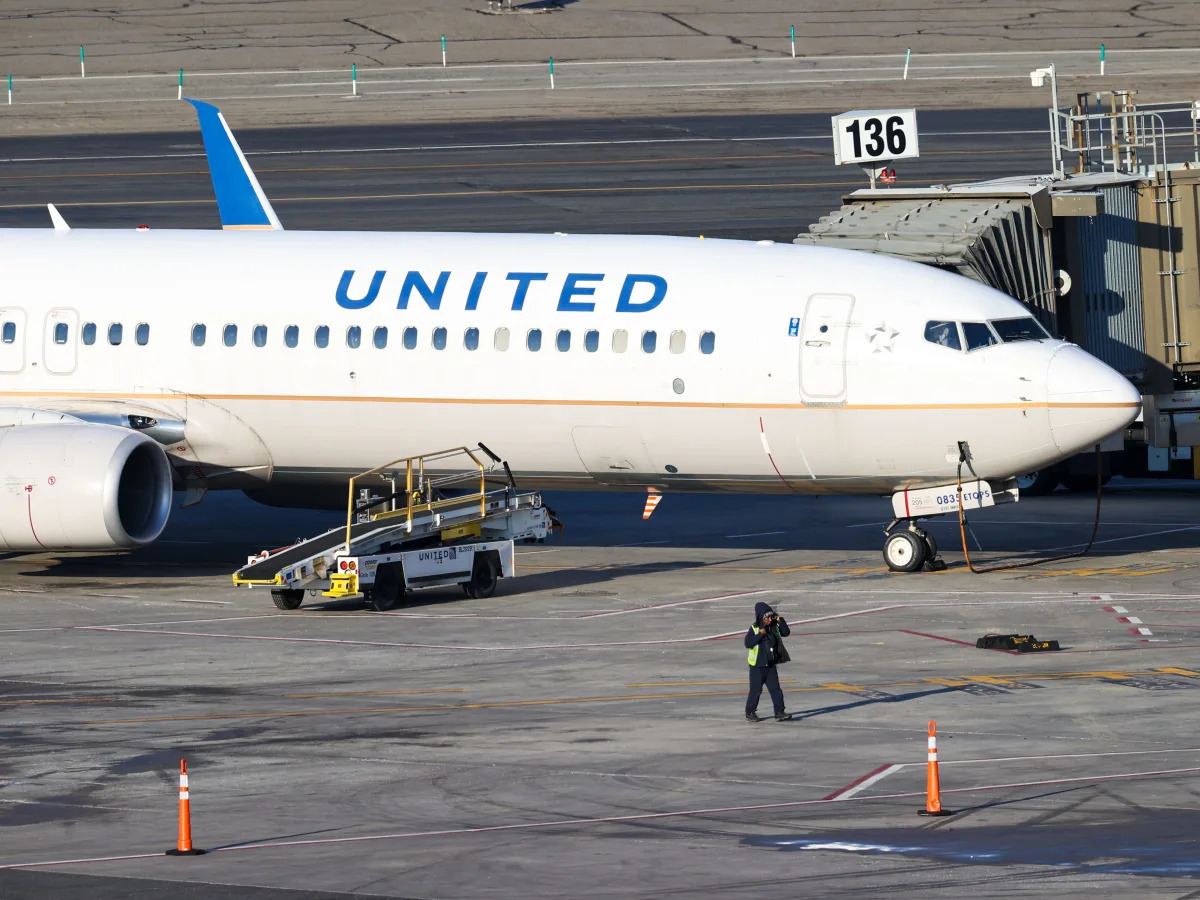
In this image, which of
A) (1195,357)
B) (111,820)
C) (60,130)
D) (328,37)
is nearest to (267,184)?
(60,130)

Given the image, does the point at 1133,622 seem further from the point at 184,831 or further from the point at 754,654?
the point at 184,831

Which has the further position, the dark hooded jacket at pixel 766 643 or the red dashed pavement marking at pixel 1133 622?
the red dashed pavement marking at pixel 1133 622

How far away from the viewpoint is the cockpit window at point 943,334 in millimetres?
31547

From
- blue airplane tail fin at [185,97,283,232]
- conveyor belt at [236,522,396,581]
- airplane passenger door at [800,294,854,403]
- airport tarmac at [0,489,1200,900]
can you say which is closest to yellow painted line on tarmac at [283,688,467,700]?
airport tarmac at [0,489,1200,900]

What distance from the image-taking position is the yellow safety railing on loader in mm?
32375

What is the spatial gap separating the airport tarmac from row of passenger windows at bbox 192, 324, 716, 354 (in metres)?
3.92

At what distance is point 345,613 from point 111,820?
12.6 meters

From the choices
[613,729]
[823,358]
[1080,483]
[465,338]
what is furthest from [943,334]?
[1080,483]

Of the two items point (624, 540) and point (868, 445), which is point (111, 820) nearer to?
point (868, 445)

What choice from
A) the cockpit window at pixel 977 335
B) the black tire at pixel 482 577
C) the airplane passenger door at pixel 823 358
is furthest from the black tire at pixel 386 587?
the cockpit window at pixel 977 335

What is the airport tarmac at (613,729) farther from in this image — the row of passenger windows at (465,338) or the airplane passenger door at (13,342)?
the row of passenger windows at (465,338)

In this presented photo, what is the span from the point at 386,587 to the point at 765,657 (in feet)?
33.3

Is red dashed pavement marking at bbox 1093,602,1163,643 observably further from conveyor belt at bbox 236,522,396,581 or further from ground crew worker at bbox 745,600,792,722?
conveyor belt at bbox 236,522,396,581

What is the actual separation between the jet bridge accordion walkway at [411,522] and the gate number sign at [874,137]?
995cm
